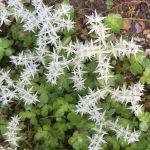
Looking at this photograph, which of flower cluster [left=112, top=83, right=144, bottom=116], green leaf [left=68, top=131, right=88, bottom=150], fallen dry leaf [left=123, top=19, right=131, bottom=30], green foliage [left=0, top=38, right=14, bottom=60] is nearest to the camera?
flower cluster [left=112, top=83, right=144, bottom=116]

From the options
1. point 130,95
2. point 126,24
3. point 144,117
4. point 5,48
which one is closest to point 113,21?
point 126,24

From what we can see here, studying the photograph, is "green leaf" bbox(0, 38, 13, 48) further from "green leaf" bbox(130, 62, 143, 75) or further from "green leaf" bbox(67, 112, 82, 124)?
"green leaf" bbox(130, 62, 143, 75)

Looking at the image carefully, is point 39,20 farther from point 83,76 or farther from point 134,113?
point 134,113

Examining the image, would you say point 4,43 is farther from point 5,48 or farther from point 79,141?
point 79,141

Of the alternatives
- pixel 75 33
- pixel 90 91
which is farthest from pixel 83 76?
pixel 75 33

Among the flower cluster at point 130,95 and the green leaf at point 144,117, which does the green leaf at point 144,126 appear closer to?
the green leaf at point 144,117

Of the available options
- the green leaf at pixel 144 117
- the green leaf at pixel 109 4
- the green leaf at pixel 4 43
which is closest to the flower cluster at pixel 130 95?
the green leaf at pixel 144 117

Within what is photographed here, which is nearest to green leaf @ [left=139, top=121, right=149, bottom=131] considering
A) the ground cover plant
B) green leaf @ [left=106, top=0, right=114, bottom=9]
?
the ground cover plant

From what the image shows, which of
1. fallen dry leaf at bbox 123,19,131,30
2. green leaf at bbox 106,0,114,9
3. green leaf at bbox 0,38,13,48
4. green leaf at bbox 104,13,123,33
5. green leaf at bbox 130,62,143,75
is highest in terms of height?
green leaf at bbox 106,0,114,9
